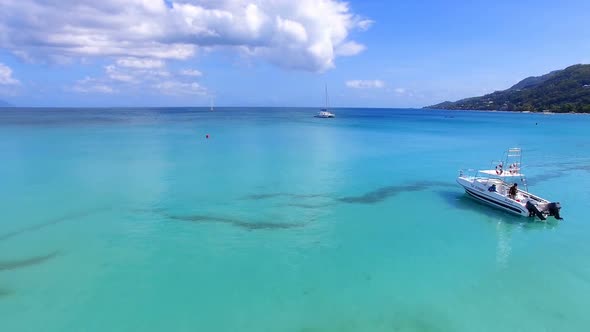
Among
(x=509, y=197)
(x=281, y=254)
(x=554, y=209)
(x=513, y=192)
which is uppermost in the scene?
(x=513, y=192)

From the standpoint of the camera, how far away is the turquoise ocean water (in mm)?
11906

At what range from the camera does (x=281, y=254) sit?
1622 cm

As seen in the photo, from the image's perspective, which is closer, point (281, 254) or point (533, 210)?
point (281, 254)

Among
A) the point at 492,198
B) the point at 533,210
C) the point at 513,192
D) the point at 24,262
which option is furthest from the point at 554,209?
the point at 24,262

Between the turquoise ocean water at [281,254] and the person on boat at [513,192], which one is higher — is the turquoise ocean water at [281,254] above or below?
below

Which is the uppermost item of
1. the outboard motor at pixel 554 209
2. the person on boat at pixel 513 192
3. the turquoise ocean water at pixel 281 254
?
the person on boat at pixel 513 192

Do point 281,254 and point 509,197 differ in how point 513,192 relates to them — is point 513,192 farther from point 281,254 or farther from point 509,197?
point 281,254

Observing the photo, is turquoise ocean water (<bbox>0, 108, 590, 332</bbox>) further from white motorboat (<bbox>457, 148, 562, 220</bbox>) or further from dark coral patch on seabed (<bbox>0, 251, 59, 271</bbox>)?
white motorboat (<bbox>457, 148, 562, 220</bbox>)

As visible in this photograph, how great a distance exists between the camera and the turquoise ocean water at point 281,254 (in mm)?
11906

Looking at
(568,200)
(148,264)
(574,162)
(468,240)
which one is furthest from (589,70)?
(148,264)

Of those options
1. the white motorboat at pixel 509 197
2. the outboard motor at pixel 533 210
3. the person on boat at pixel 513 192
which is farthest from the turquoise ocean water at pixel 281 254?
the person on boat at pixel 513 192

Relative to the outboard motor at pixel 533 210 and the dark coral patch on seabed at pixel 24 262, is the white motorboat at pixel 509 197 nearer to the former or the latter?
the outboard motor at pixel 533 210

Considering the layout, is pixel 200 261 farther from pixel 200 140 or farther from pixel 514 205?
pixel 200 140

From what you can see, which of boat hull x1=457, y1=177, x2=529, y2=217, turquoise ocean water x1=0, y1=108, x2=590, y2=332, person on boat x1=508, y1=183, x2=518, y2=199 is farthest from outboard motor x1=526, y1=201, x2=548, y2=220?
person on boat x1=508, y1=183, x2=518, y2=199
